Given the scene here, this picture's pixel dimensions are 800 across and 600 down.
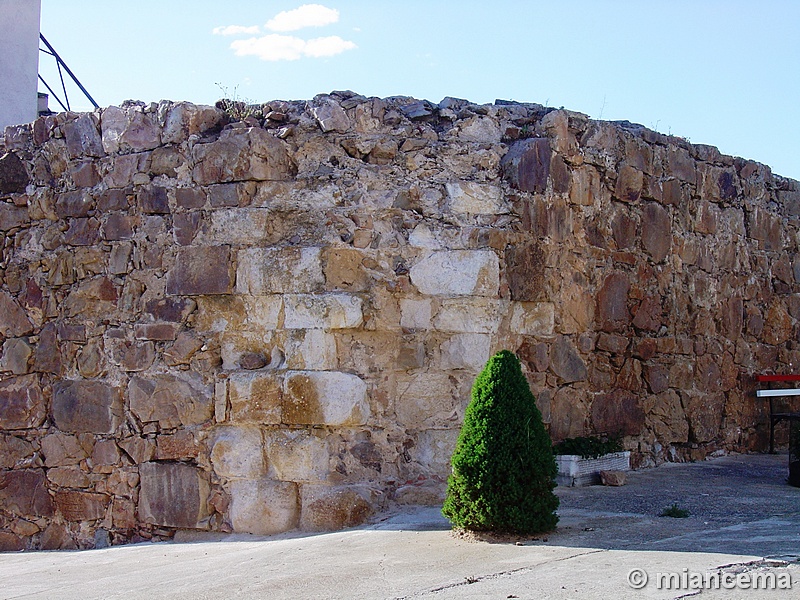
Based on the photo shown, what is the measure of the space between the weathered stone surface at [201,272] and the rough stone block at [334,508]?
1.50m

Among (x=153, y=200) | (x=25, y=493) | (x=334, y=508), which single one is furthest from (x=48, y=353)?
(x=334, y=508)

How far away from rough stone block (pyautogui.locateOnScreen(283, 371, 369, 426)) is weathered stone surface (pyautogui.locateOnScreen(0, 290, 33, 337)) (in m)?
2.42

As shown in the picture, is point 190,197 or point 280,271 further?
point 190,197

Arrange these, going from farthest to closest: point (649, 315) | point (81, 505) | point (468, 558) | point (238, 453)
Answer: point (649, 315) < point (81, 505) < point (238, 453) < point (468, 558)

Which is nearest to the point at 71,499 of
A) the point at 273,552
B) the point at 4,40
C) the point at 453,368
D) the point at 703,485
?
the point at 273,552

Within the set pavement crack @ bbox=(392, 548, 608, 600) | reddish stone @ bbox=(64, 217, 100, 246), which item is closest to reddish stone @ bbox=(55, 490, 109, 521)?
reddish stone @ bbox=(64, 217, 100, 246)

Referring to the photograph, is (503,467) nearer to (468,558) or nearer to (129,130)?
(468,558)

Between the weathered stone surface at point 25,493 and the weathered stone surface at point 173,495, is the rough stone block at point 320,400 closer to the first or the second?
the weathered stone surface at point 173,495

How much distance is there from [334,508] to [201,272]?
185 cm

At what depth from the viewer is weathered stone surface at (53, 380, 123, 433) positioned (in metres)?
6.73

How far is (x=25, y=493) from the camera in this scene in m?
7.07

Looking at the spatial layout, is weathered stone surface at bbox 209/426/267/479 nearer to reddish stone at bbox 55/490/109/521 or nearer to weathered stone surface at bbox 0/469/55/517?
reddish stone at bbox 55/490/109/521

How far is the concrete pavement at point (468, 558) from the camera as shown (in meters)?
4.23

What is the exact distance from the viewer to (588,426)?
7.19 metres
